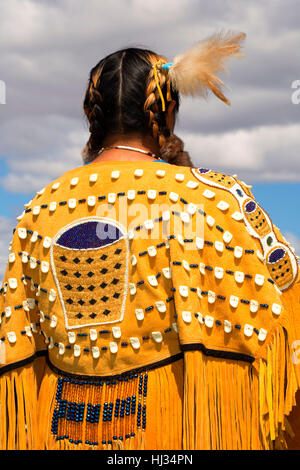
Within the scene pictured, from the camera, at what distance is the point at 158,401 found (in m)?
2.29

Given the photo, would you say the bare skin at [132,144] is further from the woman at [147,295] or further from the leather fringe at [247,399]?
the leather fringe at [247,399]

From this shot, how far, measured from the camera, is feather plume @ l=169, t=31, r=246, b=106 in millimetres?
2492

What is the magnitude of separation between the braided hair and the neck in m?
0.02

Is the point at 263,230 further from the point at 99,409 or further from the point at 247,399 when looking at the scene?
the point at 99,409

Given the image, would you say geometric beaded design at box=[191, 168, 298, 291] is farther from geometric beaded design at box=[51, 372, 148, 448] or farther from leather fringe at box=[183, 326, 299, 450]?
geometric beaded design at box=[51, 372, 148, 448]

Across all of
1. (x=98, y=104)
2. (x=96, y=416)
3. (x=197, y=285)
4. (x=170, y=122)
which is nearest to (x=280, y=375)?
(x=197, y=285)

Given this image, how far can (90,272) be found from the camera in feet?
7.91

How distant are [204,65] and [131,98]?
330mm

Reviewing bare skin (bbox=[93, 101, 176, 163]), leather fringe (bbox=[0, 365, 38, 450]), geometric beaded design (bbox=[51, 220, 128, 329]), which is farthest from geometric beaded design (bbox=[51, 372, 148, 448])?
bare skin (bbox=[93, 101, 176, 163])

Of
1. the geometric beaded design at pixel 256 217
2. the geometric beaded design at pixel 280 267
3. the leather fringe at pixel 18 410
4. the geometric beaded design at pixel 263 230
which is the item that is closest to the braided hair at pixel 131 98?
the geometric beaded design at pixel 263 230

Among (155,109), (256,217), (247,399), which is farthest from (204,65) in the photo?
(247,399)

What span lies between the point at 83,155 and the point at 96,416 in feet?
3.49

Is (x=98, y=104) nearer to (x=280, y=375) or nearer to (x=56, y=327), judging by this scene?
(x=56, y=327)

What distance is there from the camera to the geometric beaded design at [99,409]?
2.31 m
